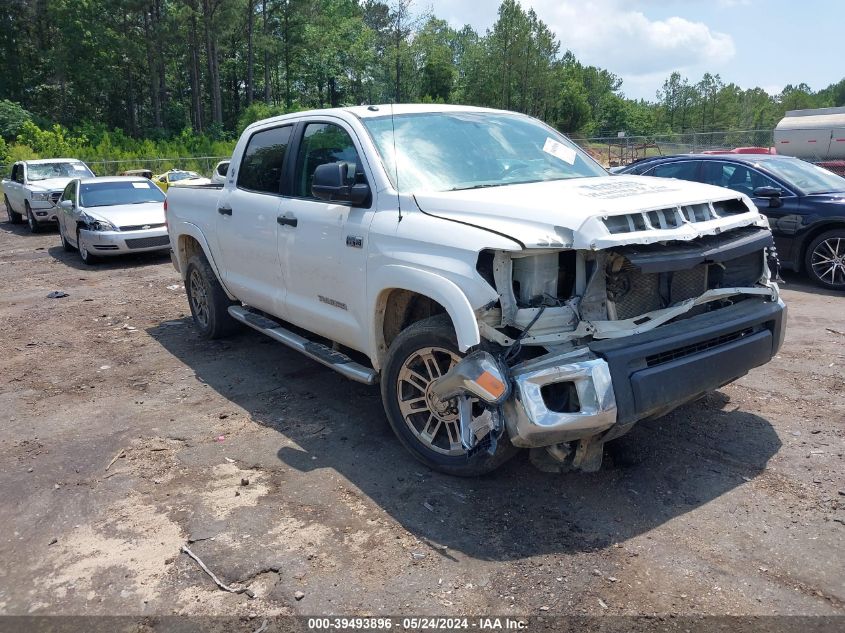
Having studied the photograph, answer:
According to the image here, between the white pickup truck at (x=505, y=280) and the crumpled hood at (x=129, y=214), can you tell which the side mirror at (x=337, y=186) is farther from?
the crumpled hood at (x=129, y=214)

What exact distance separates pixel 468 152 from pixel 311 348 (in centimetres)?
175

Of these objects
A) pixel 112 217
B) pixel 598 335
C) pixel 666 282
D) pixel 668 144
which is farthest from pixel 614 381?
pixel 668 144

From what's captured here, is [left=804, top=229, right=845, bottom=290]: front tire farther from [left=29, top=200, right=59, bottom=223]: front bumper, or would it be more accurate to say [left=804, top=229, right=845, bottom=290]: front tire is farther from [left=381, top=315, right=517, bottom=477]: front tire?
[left=29, top=200, right=59, bottom=223]: front bumper

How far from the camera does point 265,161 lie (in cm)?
557

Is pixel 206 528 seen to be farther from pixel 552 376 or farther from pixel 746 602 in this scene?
pixel 746 602

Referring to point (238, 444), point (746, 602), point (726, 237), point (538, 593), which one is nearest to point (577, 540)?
point (538, 593)

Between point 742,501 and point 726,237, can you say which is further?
point 726,237

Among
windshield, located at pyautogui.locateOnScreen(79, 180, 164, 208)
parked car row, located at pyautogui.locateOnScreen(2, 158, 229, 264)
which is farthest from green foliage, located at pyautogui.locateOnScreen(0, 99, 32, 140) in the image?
windshield, located at pyautogui.locateOnScreen(79, 180, 164, 208)

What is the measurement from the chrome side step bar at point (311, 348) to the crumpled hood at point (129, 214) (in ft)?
22.9

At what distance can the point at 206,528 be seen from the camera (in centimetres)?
360

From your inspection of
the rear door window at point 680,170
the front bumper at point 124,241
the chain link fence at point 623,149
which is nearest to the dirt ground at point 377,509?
the rear door window at point 680,170

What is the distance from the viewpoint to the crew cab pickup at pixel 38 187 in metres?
17.4

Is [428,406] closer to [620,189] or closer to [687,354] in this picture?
[687,354]

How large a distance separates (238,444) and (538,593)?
2419 mm
